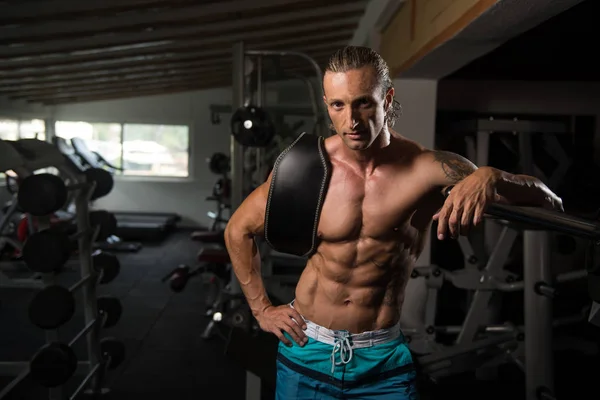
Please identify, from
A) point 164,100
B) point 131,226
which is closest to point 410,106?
point 131,226

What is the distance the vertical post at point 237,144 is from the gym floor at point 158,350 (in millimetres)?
445

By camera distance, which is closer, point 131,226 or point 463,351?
point 463,351

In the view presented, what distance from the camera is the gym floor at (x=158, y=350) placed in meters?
2.41

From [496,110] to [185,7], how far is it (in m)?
1.91

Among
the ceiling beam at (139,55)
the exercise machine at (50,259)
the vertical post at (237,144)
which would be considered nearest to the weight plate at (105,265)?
the exercise machine at (50,259)

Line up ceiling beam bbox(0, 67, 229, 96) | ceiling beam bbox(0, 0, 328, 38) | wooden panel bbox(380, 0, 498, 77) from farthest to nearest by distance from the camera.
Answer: ceiling beam bbox(0, 67, 229, 96), ceiling beam bbox(0, 0, 328, 38), wooden panel bbox(380, 0, 498, 77)

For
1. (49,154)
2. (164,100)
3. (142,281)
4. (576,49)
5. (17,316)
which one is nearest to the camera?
(49,154)

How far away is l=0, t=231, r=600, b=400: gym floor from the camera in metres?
2.41

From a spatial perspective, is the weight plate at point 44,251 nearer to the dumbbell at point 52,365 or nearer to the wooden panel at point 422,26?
the dumbbell at point 52,365

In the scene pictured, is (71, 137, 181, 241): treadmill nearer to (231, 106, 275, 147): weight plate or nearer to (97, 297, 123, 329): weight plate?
(231, 106, 275, 147): weight plate

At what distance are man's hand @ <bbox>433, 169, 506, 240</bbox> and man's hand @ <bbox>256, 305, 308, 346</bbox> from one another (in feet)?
1.63

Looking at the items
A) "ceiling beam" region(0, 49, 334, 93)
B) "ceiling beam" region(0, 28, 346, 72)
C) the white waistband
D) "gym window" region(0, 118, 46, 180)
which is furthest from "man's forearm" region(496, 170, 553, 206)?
"gym window" region(0, 118, 46, 180)

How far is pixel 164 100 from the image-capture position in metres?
6.80

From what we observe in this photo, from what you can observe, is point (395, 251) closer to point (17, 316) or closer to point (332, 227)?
point (332, 227)
